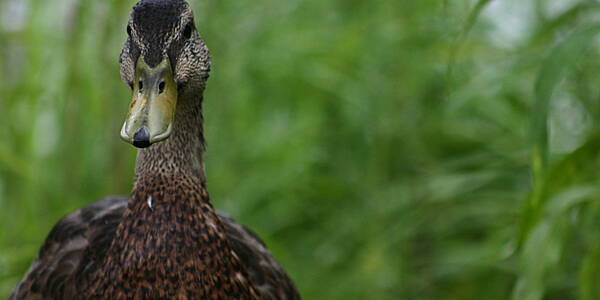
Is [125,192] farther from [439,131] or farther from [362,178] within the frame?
[439,131]

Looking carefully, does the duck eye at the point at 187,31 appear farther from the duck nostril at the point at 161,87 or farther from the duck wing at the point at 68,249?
the duck wing at the point at 68,249

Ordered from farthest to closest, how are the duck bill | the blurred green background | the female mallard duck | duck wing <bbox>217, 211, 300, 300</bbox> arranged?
the blurred green background → duck wing <bbox>217, 211, 300, 300</bbox> → the female mallard duck → the duck bill

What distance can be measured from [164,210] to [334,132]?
5.39 ft

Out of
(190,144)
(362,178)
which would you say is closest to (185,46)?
(190,144)

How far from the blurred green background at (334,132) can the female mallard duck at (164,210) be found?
0.78 metres

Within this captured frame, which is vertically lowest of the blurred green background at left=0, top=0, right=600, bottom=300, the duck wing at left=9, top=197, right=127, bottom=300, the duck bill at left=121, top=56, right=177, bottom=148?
the duck wing at left=9, top=197, right=127, bottom=300

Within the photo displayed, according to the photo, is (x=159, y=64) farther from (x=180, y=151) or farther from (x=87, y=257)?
(x=87, y=257)

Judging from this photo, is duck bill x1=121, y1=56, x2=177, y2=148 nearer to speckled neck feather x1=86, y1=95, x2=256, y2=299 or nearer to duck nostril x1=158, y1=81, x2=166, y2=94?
duck nostril x1=158, y1=81, x2=166, y2=94

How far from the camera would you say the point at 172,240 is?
158 centimetres

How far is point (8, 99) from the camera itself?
2.58m

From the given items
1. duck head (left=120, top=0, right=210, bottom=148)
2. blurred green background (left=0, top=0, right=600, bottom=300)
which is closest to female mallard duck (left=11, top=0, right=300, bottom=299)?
duck head (left=120, top=0, right=210, bottom=148)

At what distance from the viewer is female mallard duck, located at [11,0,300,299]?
1502 millimetres

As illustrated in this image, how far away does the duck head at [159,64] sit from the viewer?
4.62 feet

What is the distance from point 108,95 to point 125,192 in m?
0.26
